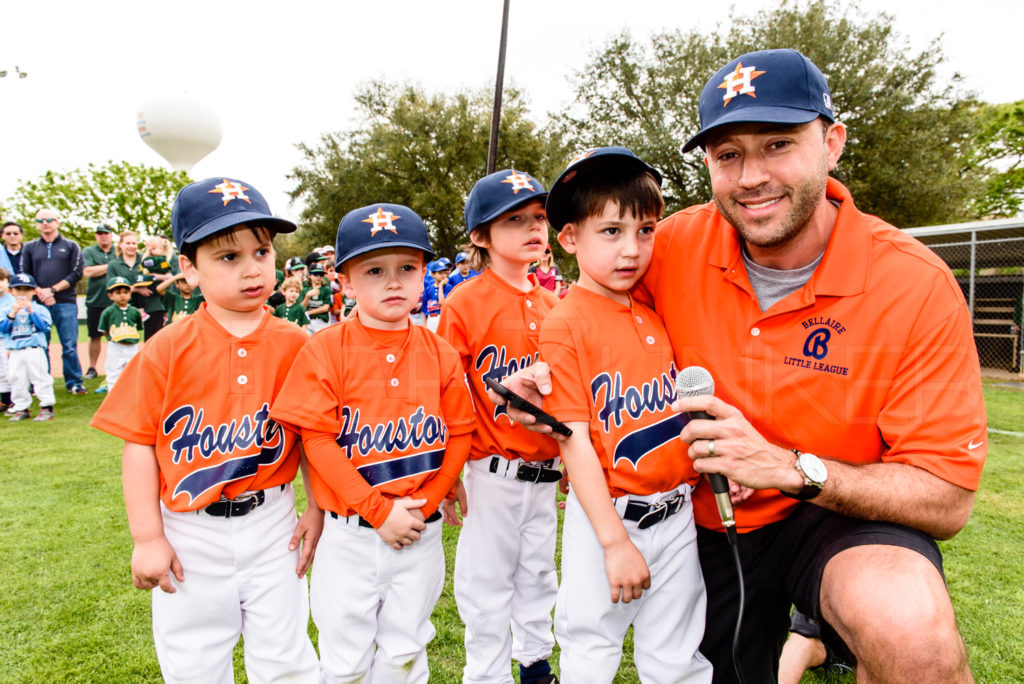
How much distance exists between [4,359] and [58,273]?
1601mm

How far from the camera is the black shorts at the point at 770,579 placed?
1.76 metres

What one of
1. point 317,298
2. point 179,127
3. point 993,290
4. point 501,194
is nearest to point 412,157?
point 179,127

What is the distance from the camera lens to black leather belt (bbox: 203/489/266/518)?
6.32ft

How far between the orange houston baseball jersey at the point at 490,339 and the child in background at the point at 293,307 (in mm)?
7057

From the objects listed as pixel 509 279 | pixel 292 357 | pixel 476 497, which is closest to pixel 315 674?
pixel 476 497

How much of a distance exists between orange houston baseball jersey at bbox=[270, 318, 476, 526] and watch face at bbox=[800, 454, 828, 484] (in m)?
1.14

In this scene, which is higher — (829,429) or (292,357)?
(292,357)

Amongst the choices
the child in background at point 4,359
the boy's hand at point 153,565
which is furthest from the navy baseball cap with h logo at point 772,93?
the child in background at point 4,359

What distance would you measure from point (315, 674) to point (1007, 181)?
37062 mm

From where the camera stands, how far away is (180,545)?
191 cm

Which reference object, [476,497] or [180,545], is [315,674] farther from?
[476,497]

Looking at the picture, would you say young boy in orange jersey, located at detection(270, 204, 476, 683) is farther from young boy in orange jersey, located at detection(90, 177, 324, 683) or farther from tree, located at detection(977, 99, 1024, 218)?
tree, located at detection(977, 99, 1024, 218)

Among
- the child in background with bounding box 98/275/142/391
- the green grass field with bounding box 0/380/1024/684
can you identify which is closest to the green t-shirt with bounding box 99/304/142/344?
the child in background with bounding box 98/275/142/391

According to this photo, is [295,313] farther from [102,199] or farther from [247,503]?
[102,199]
